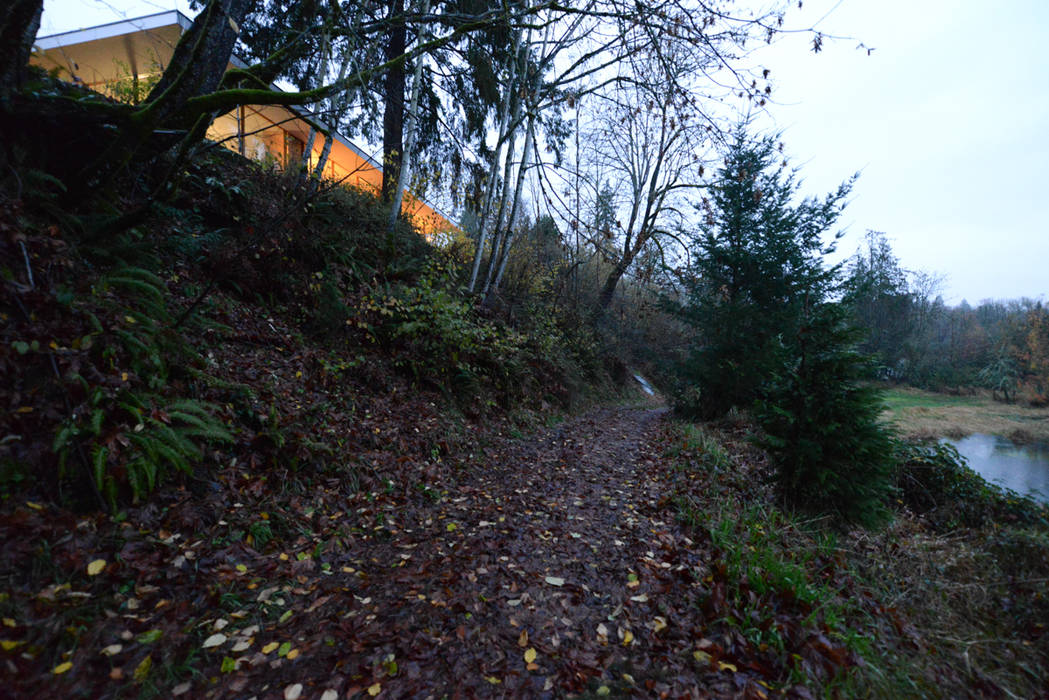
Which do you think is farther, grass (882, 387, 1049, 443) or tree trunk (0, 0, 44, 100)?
grass (882, 387, 1049, 443)

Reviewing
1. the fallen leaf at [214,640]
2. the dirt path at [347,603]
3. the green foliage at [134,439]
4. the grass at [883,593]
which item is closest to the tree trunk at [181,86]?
the green foliage at [134,439]

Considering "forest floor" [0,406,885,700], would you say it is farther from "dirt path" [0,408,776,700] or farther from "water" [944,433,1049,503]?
"water" [944,433,1049,503]

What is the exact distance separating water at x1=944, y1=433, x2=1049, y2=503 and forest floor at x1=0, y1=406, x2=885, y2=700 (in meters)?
12.3

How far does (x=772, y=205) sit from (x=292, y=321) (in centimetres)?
1066

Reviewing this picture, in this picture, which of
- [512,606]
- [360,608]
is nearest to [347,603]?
[360,608]

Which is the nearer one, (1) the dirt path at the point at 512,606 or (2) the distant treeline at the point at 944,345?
(1) the dirt path at the point at 512,606

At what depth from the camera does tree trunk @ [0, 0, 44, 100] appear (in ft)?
12.4

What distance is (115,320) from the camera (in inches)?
136

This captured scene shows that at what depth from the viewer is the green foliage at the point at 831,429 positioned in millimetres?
4586

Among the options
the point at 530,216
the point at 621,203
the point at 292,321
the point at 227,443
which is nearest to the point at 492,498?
the point at 227,443

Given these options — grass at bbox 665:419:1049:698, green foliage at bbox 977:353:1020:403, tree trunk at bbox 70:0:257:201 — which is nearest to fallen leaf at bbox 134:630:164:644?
grass at bbox 665:419:1049:698

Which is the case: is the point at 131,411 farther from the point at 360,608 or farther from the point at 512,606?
the point at 512,606

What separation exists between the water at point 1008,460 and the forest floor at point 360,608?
1227cm

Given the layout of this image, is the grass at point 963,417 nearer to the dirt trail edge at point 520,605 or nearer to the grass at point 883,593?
the grass at point 883,593
